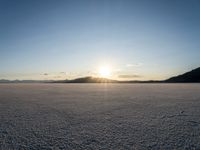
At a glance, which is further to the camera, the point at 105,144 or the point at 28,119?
the point at 28,119

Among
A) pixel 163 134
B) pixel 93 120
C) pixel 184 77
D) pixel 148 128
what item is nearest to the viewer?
pixel 163 134

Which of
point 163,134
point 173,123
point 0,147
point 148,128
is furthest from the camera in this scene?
point 173,123

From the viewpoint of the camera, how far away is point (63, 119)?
17.4 ft

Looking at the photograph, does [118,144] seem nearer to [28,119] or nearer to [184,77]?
[28,119]

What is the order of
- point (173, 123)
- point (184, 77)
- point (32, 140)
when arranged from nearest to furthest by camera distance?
point (32, 140) < point (173, 123) < point (184, 77)

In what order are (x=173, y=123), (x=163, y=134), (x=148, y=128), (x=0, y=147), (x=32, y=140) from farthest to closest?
(x=173, y=123)
(x=148, y=128)
(x=163, y=134)
(x=32, y=140)
(x=0, y=147)

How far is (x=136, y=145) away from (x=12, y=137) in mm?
2585

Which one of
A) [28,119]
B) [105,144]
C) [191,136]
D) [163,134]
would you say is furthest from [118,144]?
[28,119]

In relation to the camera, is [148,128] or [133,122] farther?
[133,122]

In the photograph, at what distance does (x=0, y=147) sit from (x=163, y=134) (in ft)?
10.8

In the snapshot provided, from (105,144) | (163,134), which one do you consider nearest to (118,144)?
(105,144)

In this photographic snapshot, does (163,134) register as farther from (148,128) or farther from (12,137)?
(12,137)

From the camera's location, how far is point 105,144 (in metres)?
3.33

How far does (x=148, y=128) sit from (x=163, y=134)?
0.52 meters
